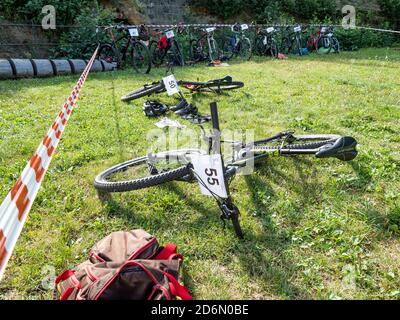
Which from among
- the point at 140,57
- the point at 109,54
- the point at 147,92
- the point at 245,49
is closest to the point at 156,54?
the point at 140,57

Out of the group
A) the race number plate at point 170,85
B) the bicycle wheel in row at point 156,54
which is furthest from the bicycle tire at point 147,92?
the bicycle wheel in row at point 156,54

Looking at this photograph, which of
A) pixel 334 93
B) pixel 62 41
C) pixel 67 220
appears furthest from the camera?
pixel 62 41

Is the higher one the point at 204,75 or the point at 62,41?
the point at 62,41

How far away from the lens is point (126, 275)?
1.76m

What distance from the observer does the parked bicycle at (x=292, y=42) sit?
49.3 ft

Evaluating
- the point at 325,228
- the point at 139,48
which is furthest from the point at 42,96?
the point at 325,228

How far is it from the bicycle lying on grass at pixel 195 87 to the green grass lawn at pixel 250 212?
2.63ft

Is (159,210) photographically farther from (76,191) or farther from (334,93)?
(334,93)

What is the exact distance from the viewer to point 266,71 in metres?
9.73

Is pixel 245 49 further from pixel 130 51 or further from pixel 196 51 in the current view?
pixel 130 51

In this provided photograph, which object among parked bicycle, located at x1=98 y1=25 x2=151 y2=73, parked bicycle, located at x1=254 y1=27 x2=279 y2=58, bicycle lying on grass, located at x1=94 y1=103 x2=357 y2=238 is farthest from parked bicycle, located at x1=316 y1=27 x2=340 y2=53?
bicycle lying on grass, located at x1=94 y1=103 x2=357 y2=238

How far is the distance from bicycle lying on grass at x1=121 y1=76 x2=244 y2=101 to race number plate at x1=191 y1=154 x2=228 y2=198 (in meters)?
3.84

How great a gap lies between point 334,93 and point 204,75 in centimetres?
365

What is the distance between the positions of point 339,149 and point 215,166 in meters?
1.18
